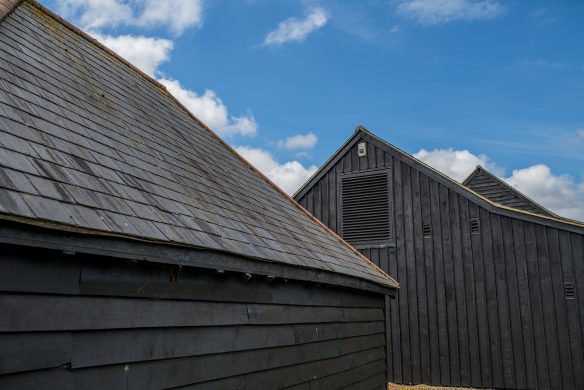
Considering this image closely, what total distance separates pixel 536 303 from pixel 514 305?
0.49 metres

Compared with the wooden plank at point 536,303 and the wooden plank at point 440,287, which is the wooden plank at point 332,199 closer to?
the wooden plank at point 440,287

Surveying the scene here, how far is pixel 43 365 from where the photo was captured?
3250 millimetres

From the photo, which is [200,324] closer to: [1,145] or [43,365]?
[43,365]

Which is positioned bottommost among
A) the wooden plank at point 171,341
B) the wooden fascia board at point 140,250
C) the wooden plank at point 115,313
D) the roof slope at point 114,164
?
the wooden plank at point 171,341

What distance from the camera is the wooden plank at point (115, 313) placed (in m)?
3.18

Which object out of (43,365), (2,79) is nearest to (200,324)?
(43,365)

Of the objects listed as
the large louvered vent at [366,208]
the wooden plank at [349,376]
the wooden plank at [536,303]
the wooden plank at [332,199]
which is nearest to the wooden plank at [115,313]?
the wooden plank at [349,376]

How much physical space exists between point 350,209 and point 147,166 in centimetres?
→ 1010

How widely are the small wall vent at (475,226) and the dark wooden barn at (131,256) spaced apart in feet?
18.9

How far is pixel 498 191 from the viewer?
19672 millimetres

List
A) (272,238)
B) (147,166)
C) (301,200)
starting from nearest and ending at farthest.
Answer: (147,166), (272,238), (301,200)

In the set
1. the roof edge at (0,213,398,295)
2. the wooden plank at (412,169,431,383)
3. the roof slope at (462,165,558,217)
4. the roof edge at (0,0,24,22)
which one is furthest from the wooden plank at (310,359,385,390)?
the roof slope at (462,165,558,217)

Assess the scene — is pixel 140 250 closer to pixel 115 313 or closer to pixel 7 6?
pixel 115 313

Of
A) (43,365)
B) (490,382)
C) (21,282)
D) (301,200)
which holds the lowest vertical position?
(490,382)
